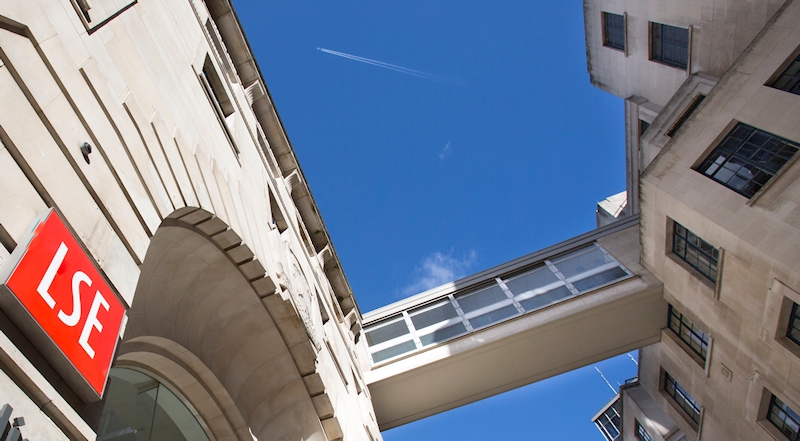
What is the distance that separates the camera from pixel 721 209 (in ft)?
50.9

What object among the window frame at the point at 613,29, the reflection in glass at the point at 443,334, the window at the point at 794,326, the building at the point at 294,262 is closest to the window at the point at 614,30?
the window frame at the point at 613,29

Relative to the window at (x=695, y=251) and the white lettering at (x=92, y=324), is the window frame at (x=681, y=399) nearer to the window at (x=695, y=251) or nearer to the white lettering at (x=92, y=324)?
the window at (x=695, y=251)

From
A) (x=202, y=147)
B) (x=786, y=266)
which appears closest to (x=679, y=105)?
(x=786, y=266)

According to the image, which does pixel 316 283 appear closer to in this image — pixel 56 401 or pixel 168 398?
pixel 168 398

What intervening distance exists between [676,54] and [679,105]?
3500 mm

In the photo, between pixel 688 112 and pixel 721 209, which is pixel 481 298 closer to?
pixel 721 209

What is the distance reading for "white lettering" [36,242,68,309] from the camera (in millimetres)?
3459

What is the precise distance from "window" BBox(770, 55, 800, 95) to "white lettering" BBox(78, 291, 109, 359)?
17.5 meters

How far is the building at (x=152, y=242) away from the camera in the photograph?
357cm

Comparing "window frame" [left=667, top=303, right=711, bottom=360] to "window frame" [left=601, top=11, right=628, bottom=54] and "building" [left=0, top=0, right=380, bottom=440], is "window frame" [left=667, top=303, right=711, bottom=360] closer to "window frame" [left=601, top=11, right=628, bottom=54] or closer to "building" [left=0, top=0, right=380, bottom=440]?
"window frame" [left=601, top=11, right=628, bottom=54]

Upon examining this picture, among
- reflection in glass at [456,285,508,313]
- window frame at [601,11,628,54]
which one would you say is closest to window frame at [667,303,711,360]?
reflection in glass at [456,285,508,313]

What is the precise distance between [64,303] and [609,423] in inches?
2489

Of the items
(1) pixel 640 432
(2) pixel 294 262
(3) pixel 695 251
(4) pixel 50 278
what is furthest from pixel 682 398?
(4) pixel 50 278

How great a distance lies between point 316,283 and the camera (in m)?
16.8
